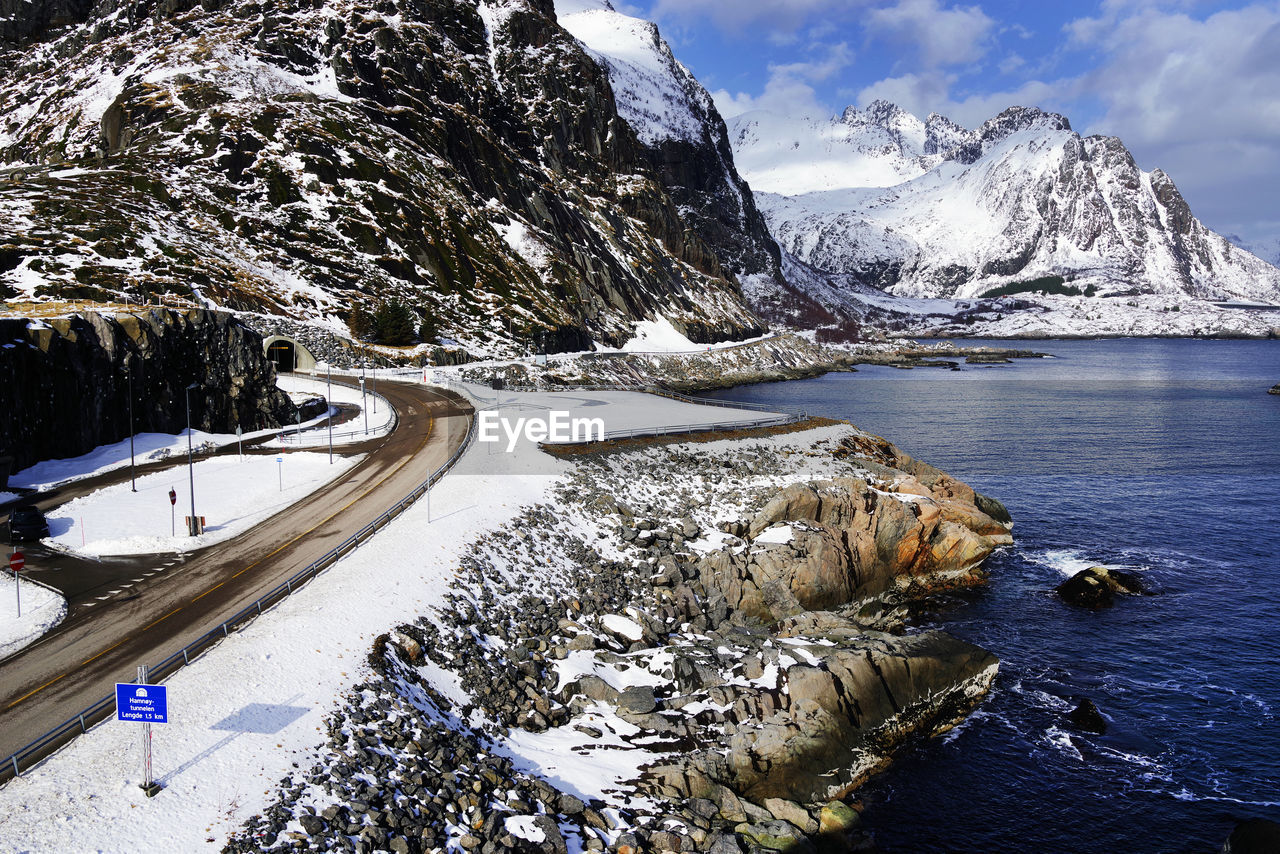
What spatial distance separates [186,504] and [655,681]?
23.0 meters

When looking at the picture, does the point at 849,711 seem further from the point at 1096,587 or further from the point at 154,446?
the point at 154,446

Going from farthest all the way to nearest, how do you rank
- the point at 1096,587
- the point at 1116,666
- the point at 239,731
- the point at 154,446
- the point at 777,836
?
the point at 154,446
the point at 1096,587
the point at 1116,666
the point at 777,836
the point at 239,731

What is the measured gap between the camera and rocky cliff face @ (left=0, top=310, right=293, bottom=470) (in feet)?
110

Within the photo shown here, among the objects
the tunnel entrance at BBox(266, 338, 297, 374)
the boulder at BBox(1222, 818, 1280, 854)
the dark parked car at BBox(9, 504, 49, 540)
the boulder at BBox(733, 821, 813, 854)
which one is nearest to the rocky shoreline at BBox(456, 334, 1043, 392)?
the tunnel entrance at BBox(266, 338, 297, 374)

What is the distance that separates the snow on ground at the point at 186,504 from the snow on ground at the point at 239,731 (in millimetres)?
7795

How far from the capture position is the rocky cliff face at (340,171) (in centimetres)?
8338

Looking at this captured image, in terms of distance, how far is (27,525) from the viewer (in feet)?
86.9

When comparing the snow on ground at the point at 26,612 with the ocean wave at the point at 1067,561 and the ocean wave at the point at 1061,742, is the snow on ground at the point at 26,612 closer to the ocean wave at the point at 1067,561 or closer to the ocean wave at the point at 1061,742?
the ocean wave at the point at 1061,742

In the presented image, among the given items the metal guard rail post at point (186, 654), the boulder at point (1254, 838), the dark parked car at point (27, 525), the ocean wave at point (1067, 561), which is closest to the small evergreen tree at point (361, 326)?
the metal guard rail post at point (186, 654)

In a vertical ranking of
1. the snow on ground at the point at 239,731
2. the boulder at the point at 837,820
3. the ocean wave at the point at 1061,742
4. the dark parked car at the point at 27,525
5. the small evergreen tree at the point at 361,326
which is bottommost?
the ocean wave at the point at 1061,742

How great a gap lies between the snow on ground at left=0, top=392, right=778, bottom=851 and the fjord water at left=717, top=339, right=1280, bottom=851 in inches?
450

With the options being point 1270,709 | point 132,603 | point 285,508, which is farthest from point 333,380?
point 1270,709

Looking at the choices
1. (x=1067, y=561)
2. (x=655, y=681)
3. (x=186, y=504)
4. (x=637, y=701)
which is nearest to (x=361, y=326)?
(x=186, y=504)

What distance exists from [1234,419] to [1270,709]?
86335mm
